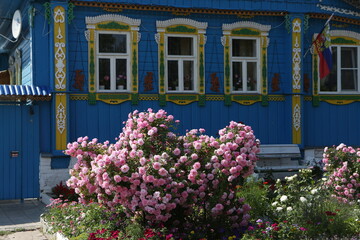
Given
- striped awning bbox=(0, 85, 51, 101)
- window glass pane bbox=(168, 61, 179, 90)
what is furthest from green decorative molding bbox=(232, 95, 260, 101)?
striped awning bbox=(0, 85, 51, 101)

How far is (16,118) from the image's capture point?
504 inches

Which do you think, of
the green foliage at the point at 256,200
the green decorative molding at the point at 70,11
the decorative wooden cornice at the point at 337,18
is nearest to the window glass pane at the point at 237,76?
the decorative wooden cornice at the point at 337,18

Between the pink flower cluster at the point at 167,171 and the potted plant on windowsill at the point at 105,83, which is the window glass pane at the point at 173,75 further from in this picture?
the pink flower cluster at the point at 167,171

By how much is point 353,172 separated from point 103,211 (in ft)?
13.4

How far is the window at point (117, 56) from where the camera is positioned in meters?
14.0

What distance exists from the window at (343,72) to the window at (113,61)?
5.41 meters

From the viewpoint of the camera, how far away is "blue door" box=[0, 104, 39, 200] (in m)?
12.6

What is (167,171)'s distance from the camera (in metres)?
7.14

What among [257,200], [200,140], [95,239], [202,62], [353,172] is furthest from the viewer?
[202,62]

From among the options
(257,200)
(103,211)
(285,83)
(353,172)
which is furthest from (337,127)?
(103,211)

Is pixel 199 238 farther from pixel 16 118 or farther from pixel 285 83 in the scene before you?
pixel 285 83

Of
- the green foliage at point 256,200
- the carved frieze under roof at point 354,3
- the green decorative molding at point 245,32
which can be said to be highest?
the carved frieze under roof at point 354,3

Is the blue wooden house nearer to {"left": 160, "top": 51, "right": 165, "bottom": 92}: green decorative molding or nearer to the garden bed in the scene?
{"left": 160, "top": 51, "right": 165, "bottom": 92}: green decorative molding

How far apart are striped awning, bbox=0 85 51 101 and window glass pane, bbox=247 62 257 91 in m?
5.14
